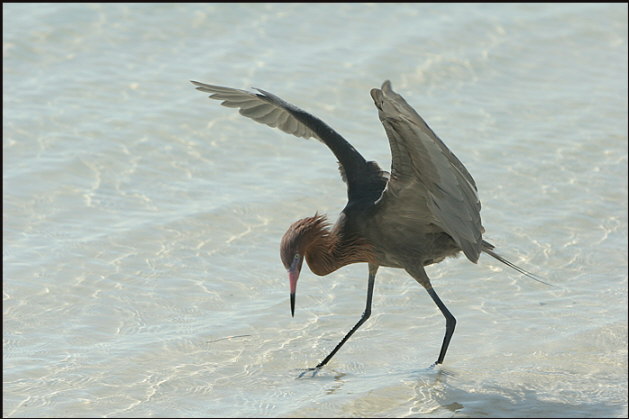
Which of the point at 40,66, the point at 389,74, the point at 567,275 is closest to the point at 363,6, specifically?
the point at 389,74

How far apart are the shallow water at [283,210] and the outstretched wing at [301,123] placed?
3.12 ft

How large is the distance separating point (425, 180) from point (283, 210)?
108 inches

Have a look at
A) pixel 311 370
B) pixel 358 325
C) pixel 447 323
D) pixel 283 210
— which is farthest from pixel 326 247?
pixel 283 210

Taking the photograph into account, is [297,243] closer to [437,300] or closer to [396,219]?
[396,219]

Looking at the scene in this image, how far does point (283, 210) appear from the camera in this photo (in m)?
8.56

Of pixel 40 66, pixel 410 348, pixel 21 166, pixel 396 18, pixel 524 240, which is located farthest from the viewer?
pixel 396 18

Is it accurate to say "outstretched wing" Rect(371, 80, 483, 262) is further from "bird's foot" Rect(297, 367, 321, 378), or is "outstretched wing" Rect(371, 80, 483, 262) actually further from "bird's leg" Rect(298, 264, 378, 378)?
"bird's foot" Rect(297, 367, 321, 378)

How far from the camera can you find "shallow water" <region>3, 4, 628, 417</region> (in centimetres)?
629

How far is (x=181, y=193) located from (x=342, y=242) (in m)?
2.56

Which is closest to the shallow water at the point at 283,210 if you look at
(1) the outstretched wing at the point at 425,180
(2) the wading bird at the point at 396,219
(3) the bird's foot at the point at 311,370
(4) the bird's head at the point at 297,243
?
Result: (3) the bird's foot at the point at 311,370

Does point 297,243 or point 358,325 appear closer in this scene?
point 297,243

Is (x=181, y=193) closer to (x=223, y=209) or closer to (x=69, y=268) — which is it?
(x=223, y=209)

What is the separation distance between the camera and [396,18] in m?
12.4

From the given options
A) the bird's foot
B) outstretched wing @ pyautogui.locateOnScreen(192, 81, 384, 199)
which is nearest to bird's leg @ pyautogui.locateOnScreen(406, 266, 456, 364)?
outstretched wing @ pyautogui.locateOnScreen(192, 81, 384, 199)
